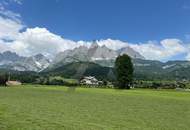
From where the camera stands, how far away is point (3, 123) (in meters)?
20.5

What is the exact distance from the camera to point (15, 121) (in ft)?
71.2

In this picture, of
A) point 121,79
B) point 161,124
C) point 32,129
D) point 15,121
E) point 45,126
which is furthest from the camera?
point 121,79

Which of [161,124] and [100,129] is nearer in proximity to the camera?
[100,129]

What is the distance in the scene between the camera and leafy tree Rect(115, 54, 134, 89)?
336 feet

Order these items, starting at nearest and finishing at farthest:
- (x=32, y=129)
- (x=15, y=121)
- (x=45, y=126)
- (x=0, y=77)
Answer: (x=32, y=129)
(x=45, y=126)
(x=15, y=121)
(x=0, y=77)

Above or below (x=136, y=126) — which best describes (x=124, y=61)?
above

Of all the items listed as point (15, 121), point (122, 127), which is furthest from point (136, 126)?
point (15, 121)

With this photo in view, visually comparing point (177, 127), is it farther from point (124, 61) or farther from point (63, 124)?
point (124, 61)

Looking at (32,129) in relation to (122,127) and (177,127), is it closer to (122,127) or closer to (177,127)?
(122,127)

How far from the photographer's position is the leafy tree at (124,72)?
10256cm

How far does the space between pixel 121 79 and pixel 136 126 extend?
8074 centimetres

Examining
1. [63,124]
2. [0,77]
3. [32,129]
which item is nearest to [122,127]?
[63,124]

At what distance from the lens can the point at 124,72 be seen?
103 metres

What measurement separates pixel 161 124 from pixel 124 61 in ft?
Answer: 264
